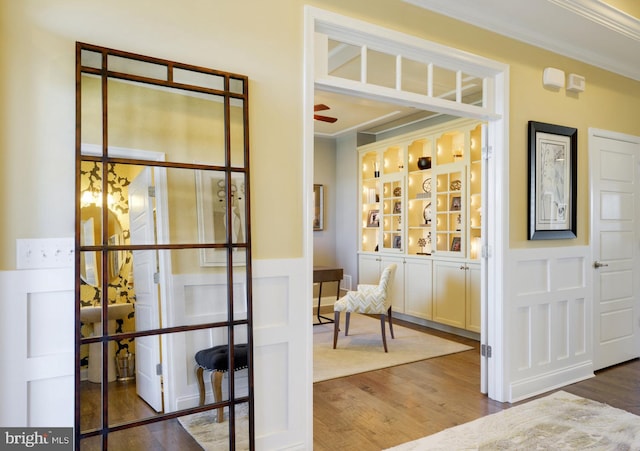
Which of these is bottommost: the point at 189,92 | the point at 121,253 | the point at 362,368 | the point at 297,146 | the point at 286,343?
the point at 362,368

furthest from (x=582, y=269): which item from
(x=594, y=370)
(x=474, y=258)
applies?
(x=474, y=258)

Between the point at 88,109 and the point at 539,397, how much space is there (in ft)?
11.7

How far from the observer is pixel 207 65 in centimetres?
208

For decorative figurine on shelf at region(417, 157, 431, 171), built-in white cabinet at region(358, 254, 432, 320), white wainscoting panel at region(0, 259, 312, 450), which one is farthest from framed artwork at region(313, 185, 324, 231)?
white wainscoting panel at region(0, 259, 312, 450)

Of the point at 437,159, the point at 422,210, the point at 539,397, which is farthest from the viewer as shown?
the point at 422,210

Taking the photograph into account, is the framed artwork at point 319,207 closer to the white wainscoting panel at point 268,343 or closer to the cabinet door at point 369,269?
the cabinet door at point 369,269

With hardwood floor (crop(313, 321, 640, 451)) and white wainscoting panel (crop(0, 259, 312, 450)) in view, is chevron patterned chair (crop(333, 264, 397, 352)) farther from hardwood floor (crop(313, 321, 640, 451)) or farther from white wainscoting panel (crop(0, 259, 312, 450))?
white wainscoting panel (crop(0, 259, 312, 450))

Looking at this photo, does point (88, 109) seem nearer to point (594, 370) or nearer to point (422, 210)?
point (594, 370)

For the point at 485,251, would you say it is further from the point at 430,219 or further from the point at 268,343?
the point at 430,219

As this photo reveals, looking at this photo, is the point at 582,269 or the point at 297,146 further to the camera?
the point at 582,269

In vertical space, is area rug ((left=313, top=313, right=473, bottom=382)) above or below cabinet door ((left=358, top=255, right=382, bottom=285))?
below

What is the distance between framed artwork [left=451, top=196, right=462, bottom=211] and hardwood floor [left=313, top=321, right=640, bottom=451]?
6.16ft

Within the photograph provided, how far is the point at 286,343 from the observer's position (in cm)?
229

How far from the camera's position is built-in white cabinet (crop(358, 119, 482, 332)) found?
4.96 meters
